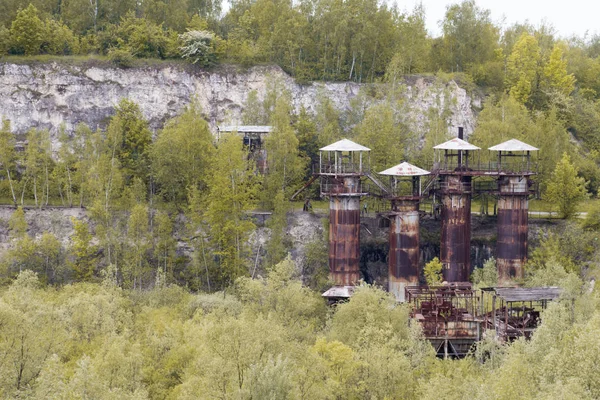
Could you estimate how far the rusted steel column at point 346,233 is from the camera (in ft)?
195

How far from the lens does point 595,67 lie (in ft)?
341

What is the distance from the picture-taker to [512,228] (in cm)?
6066

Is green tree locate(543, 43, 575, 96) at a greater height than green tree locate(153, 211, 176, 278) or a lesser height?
greater

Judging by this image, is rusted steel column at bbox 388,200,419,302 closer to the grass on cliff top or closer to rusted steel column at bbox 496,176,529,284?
rusted steel column at bbox 496,176,529,284

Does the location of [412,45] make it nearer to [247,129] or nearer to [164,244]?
[247,129]

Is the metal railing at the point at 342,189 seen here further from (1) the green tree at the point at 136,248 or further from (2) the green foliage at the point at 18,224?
(2) the green foliage at the point at 18,224

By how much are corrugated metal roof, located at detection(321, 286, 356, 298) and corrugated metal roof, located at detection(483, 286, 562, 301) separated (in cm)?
1148

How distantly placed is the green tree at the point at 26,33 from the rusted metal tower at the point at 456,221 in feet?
126

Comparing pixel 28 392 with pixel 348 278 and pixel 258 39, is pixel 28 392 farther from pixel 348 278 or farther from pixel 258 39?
pixel 258 39

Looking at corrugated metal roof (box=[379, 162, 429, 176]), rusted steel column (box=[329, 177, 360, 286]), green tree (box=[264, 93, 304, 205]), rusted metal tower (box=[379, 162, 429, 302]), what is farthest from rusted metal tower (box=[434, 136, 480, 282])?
green tree (box=[264, 93, 304, 205])

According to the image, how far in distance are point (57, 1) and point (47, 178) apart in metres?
29.1

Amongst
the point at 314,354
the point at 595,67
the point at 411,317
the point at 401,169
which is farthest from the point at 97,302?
the point at 595,67

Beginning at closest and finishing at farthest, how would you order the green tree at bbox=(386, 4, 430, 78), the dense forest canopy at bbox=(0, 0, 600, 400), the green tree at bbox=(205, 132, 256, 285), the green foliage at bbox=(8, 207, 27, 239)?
1. the dense forest canopy at bbox=(0, 0, 600, 400)
2. the green tree at bbox=(205, 132, 256, 285)
3. the green foliage at bbox=(8, 207, 27, 239)
4. the green tree at bbox=(386, 4, 430, 78)

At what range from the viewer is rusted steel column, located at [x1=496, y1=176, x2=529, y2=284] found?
60.2 meters
